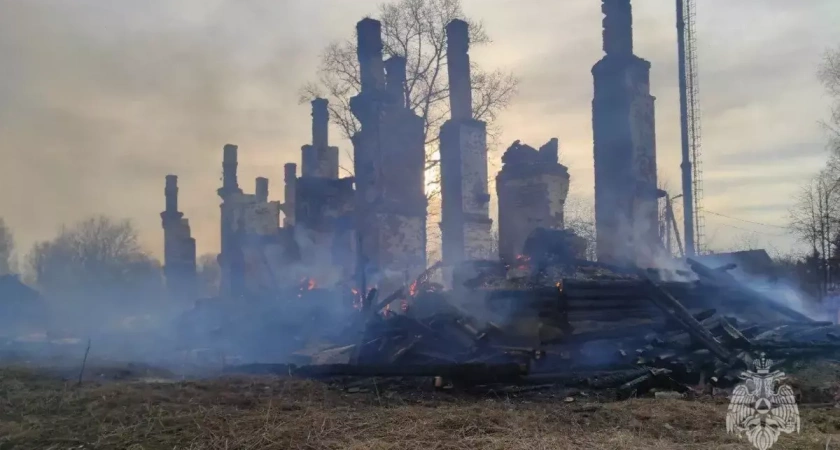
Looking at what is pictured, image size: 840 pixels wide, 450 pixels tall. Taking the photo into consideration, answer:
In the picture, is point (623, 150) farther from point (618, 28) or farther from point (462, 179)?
point (462, 179)

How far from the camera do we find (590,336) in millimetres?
9844

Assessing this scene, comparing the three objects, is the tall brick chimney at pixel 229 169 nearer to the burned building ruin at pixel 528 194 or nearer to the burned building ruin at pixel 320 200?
the burned building ruin at pixel 320 200

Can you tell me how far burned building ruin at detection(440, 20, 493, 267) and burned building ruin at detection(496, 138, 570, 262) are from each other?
1.23 m

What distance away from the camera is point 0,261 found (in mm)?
50031

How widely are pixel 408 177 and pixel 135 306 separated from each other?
92.0 feet

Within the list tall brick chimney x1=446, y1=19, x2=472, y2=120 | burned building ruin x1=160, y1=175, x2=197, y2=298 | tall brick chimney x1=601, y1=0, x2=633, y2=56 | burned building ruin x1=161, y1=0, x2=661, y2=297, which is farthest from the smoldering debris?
burned building ruin x1=160, y1=175, x2=197, y2=298

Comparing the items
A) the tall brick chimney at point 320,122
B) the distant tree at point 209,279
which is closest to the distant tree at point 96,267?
the distant tree at point 209,279

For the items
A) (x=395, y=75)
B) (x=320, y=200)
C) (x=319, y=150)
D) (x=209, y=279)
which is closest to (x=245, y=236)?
(x=320, y=200)

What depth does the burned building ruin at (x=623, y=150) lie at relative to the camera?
14.2 m

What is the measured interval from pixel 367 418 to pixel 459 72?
16082 mm

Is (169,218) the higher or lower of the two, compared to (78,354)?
higher

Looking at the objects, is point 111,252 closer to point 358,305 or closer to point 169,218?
point 169,218

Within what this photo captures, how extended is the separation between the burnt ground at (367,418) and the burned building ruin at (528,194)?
40.0 feet

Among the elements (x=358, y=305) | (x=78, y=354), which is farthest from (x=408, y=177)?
(x=78, y=354)
